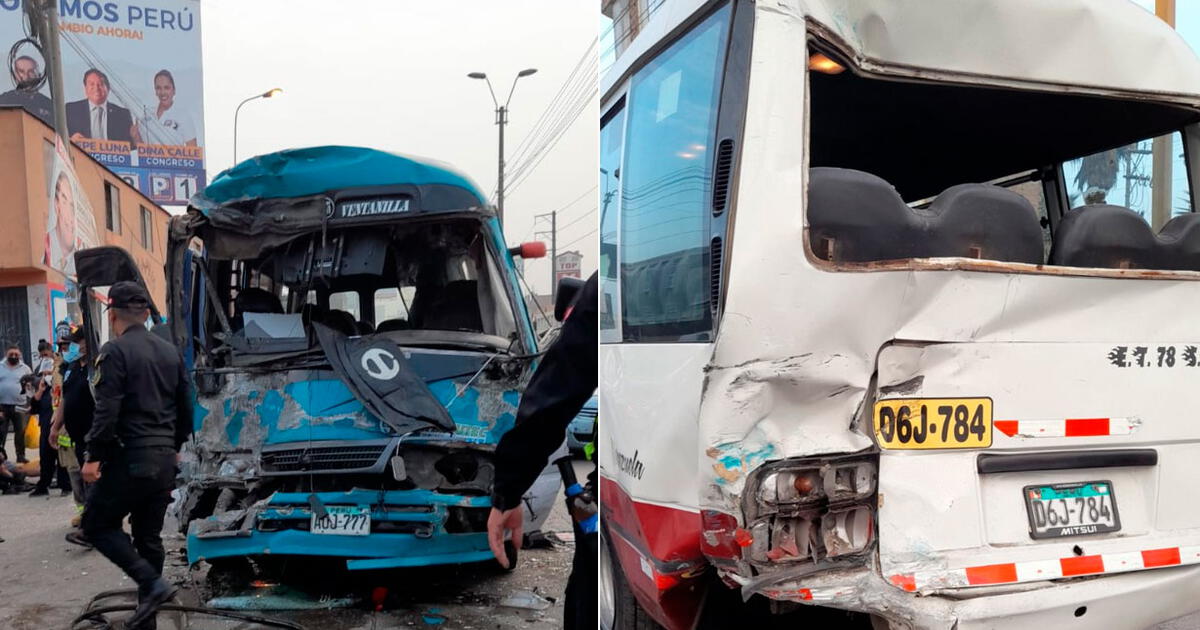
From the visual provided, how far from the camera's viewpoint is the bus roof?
294 centimetres

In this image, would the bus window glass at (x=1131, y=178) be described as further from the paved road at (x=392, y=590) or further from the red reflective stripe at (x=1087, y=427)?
the paved road at (x=392, y=590)

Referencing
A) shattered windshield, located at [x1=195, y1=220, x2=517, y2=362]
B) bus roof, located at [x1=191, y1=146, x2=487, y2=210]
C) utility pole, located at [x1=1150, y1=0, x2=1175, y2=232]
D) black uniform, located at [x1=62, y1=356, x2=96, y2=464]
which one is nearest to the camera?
bus roof, located at [x1=191, y1=146, x2=487, y2=210]

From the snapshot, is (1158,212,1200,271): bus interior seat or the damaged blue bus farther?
the damaged blue bus

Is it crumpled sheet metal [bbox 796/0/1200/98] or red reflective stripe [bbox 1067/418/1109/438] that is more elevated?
crumpled sheet metal [bbox 796/0/1200/98]

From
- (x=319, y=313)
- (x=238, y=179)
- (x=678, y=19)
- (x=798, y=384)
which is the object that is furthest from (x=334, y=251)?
(x=798, y=384)

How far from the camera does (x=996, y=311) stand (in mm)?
2074

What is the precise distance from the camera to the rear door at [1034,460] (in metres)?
1.99

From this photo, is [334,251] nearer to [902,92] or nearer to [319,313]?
[319,313]

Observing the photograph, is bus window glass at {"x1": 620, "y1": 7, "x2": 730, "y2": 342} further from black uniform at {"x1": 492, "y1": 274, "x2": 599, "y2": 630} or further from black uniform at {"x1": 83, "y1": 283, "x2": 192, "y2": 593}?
black uniform at {"x1": 83, "y1": 283, "x2": 192, "y2": 593}

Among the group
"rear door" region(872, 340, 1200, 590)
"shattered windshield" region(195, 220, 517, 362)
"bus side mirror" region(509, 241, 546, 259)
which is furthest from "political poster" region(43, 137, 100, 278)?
"rear door" region(872, 340, 1200, 590)

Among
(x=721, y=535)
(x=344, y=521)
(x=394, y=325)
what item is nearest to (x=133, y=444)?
(x=344, y=521)

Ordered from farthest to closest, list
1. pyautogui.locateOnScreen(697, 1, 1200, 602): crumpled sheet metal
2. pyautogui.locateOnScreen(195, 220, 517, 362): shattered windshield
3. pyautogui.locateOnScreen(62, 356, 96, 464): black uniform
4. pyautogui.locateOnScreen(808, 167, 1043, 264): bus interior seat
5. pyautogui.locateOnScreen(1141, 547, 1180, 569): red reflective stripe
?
pyautogui.locateOnScreen(62, 356, 96, 464): black uniform
pyautogui.locateOnScreen(195, 220, 517, 362): shattered windshield
pyautogui.locateOnScreen(1141, 547, 1180, 569): red reflective stripe
pyautogui.locateOnScreen(808, 167, 1043, 264): bus interior seat
pyautogui.locateOnScreen(697, 1, 1200, 602): crumpled sheet metal

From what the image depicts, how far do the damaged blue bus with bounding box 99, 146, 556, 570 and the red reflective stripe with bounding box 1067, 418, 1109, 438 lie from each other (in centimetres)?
218

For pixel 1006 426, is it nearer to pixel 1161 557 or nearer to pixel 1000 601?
pixel 1000 601
